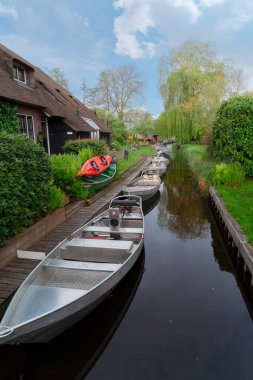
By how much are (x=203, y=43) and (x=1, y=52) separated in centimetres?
2256

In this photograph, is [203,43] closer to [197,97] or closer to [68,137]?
[197,97]

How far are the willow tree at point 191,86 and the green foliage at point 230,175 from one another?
14.7 metres

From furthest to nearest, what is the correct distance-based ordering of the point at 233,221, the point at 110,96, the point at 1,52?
the point at 110,96 < the point at 1,52 < the point at 233,221

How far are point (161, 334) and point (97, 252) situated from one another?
2.07m

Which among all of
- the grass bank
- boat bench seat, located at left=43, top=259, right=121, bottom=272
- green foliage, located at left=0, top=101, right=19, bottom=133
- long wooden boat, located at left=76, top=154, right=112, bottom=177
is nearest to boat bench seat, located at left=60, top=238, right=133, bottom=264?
boat bench seat, located at left=43, top=259, right=121, bottom=272

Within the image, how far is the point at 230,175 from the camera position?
11359 millimetres

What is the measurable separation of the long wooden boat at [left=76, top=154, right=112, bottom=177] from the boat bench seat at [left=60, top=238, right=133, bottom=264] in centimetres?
508

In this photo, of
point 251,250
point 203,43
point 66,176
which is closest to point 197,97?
point 203,43

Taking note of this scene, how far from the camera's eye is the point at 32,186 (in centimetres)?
626

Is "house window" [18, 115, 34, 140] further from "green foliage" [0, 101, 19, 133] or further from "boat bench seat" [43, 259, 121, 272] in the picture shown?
"boat bench seat" [43, 259, 121, 272]

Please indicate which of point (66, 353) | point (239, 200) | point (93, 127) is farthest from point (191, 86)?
point (66, 353)

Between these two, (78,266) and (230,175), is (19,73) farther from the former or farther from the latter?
(78,266)

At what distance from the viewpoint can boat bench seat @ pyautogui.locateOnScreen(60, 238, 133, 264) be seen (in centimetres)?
544

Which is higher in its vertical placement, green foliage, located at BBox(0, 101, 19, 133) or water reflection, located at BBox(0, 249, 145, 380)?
green foliage, located at BBox(0, 101, 19, 133)
